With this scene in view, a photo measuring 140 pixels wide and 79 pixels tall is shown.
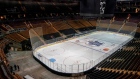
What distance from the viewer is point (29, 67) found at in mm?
11086

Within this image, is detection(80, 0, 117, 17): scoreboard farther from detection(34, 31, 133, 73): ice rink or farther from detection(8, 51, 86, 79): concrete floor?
detection(8, 51, 86, 79): concrete floor

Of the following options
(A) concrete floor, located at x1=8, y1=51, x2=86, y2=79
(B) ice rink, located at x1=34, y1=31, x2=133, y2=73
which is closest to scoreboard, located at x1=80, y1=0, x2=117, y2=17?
(B) ice rink, located at x1=34, y1=31, x2=133, y2=73

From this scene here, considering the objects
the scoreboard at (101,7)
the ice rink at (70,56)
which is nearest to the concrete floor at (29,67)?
the ice rink at (70,56)

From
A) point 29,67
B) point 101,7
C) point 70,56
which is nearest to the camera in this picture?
point 29,67

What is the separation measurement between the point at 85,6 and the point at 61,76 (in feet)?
28.7

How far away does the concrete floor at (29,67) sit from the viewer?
32.6ft

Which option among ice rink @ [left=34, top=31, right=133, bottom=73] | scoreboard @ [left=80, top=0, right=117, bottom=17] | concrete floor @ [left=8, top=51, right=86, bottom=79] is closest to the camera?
concrete floor @ [left=8, top=51, right=86, bottom=79]

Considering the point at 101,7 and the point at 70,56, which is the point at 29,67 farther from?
the point at 101,7

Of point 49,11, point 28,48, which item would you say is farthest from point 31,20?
point 28,48

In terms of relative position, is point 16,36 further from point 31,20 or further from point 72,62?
point 72,62

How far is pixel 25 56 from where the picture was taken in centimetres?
1352

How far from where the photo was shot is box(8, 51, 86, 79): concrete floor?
993cm

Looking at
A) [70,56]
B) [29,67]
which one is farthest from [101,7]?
[29,67]

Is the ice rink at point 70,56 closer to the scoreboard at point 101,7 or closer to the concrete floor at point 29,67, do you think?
the concrete floor at point 29,67
